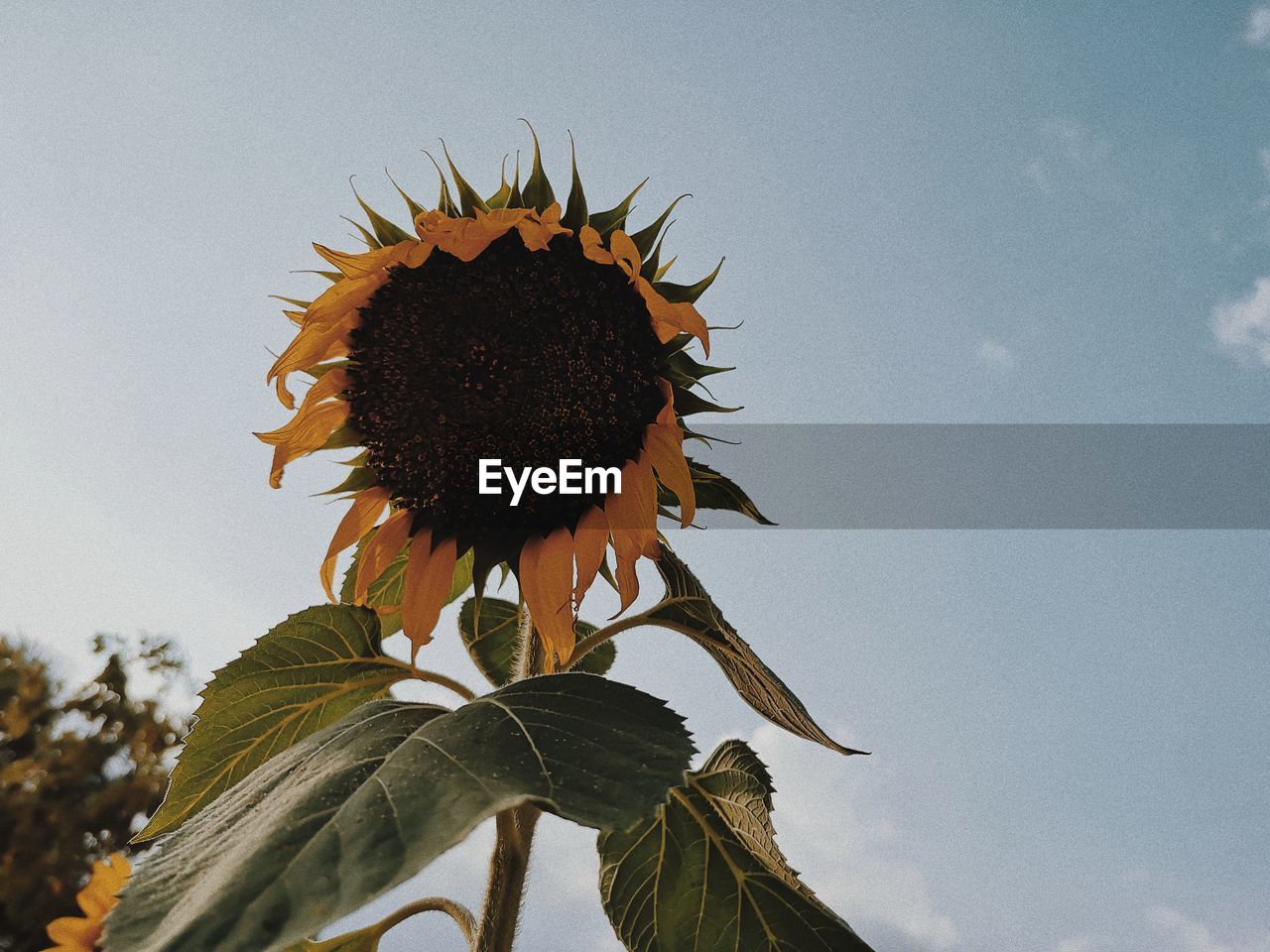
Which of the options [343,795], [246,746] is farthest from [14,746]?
[343,795]

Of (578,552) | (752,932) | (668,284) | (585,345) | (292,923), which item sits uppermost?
(668,284)

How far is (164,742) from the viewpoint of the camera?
7.54m

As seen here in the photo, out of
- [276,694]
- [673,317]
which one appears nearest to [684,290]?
[673,317]

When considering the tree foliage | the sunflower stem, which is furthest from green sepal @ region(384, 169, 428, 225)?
the tree foliage

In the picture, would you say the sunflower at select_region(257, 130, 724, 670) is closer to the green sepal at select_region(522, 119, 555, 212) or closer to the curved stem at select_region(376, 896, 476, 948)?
the green sepal at select_region(522, 119, 555, 212)

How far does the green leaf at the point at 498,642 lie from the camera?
1.25 meters

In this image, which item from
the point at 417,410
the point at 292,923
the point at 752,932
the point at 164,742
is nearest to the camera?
the point at 292,923

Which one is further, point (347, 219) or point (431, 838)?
point (347, 219)

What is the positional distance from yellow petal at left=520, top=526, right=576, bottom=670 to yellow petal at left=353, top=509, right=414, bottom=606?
154 millimetres

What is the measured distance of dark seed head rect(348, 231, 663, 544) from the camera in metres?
0.96

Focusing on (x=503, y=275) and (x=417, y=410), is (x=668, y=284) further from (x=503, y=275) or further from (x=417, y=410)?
(x=417, y=410)

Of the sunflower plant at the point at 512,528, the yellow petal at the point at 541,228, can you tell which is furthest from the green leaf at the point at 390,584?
the yellow petal at the point at 541,228

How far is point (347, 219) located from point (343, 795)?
64cm

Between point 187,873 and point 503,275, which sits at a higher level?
point 503,275
